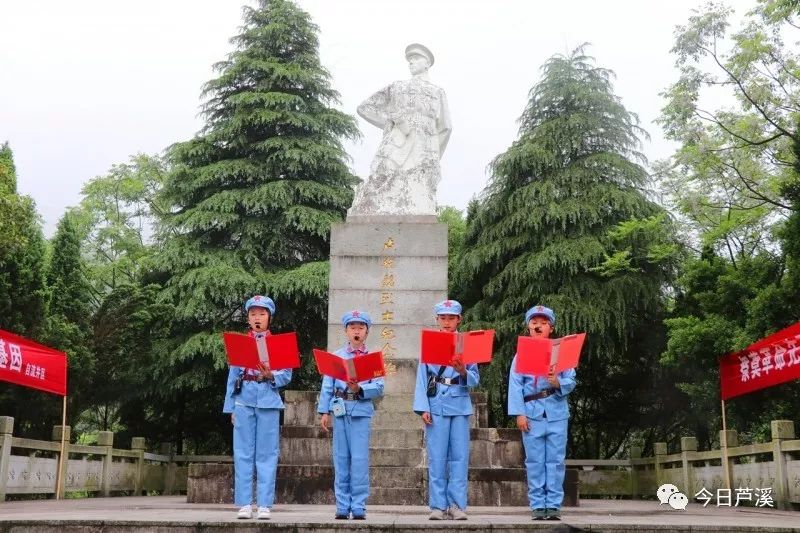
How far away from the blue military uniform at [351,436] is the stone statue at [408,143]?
441 cm

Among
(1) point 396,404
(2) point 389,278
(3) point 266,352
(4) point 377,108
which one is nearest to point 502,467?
(1) point 396,404

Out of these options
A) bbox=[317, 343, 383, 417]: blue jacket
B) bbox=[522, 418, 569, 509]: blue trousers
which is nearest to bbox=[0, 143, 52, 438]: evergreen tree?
bbox=[317, 343, 383, 417]: blue jacket

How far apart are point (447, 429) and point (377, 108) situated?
570 centimetres

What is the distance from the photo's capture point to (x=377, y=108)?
33.1 ft

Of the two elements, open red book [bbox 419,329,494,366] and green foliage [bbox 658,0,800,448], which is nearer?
open red book [bbox 419,329,494,366]

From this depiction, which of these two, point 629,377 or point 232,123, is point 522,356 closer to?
point 629,377

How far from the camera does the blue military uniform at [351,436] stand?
16.8ft

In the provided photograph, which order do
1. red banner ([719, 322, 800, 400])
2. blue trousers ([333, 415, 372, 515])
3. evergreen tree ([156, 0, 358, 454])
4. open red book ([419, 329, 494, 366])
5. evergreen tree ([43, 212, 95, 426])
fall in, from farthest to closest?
evergreen tree ([156, 0, 358, 454]) → evergreen tree ([43, 212, 95, 426]) → red banner ([719, 322, 800, 400]) → open red book ([419, 329, 494, 366]) → blue trousers ([333, 415, 372, 515])

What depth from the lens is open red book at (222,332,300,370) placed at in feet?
17.4

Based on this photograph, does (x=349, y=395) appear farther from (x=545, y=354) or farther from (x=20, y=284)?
(x=20, y=284)

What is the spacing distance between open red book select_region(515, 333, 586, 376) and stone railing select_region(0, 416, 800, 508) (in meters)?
2.42

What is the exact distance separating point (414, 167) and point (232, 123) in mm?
5708

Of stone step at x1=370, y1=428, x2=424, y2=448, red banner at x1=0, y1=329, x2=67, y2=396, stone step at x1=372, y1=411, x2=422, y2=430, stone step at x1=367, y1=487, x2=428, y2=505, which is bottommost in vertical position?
stone step at x1=367, y1=487, x2=428, y2=505

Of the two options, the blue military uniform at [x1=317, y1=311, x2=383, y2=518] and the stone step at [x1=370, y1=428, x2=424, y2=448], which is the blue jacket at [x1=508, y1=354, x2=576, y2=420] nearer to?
the blue military uniform at [x1=317, y1=311, x2=383, y2=518]
